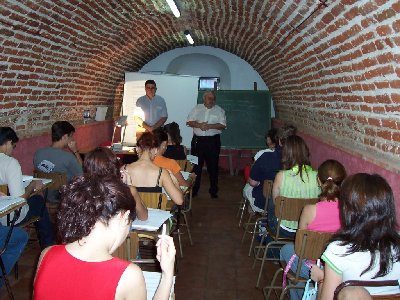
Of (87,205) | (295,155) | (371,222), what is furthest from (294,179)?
(87,205)

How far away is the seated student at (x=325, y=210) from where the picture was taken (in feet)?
11.5

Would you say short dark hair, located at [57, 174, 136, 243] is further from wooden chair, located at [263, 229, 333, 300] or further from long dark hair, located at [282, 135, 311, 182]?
long dark hair, located at [282, 135, 311, 182]

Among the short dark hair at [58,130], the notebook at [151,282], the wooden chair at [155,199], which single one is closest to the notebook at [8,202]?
the wooden chair at [155,199]

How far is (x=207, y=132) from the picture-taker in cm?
822

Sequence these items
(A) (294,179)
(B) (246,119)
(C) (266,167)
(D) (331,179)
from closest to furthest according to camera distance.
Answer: (D) (331,179)
(A) (294,179)
(C) (266,167)
(B) (246,119)

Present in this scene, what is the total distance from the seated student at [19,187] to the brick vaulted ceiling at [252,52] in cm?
100

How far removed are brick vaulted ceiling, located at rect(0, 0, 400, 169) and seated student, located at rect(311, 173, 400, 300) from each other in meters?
1.20

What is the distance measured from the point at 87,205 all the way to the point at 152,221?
1.72 m

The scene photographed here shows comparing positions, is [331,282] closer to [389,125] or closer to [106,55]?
[389,125]

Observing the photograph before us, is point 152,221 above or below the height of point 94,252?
below

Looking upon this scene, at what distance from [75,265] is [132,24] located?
21.3 ft

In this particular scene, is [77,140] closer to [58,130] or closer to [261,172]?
[58,130]

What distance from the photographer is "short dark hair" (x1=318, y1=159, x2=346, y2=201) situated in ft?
11.7

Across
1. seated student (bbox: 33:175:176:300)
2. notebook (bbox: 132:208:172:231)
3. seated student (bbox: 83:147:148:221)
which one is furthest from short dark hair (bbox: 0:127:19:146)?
seated student (bbox: 33:175:176:300)
